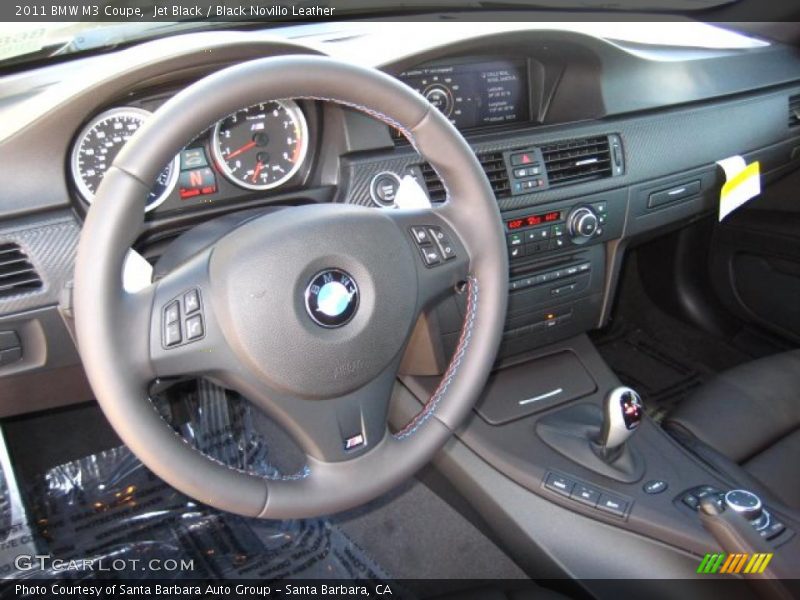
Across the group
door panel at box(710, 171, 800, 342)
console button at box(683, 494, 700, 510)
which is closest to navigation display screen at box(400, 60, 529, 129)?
console button at box(683, 494, 700, 510)

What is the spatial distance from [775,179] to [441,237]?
5.25 ft

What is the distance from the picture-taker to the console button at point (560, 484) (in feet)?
5.03

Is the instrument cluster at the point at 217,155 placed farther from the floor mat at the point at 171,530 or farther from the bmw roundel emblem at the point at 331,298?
the floor mat at the point at 171,530

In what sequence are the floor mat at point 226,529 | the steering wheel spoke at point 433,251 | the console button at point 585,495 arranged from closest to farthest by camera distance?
1. the steering wheel spoke at point 433,251
2. the console button at point 585,495
3. the floor mat at point 226,529

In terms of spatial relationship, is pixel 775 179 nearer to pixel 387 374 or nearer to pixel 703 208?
pixel 703 208

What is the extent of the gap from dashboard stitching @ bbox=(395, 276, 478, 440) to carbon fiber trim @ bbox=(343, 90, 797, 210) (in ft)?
1.07

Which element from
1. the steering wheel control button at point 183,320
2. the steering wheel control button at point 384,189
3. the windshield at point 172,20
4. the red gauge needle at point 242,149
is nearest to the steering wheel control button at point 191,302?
the steering wheel control button at point 183,320

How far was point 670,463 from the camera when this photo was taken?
1.60m

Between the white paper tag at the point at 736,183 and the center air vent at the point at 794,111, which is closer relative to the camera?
the white paper tag at the point at 736,183

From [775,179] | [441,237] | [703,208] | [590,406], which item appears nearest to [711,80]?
[703,208]

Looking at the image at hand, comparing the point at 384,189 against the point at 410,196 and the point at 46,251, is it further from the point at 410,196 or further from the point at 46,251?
the point at 46,251

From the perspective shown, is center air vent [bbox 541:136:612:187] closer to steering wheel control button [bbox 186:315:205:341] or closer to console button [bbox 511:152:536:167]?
console button [bbox 511:152:536:167]

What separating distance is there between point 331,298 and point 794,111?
5.89 feet

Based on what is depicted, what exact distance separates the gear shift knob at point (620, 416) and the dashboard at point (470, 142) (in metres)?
0.31
